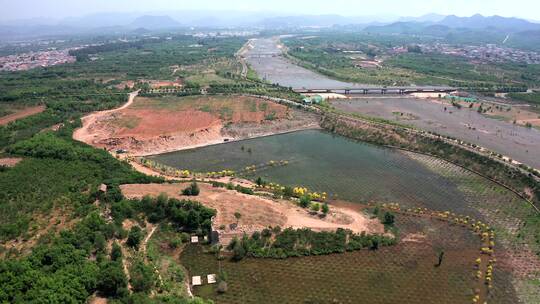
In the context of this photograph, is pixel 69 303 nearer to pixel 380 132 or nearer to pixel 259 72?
pixel 380 132

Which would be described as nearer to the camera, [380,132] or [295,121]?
[380,132]

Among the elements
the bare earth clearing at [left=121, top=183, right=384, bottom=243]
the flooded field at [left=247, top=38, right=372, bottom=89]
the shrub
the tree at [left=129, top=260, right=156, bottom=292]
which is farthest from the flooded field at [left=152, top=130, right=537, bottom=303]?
the flooded field at [left=247, top=38, right=372, bottom=89]

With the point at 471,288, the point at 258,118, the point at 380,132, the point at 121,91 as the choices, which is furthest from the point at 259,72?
the point at 471,288

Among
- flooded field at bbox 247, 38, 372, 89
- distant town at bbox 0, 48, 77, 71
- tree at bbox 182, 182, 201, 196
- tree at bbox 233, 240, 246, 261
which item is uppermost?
distant town at bbox 0, 48, 77, 71

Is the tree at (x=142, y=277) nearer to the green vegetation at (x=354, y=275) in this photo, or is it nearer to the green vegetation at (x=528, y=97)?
the green vegetation at (x=354, y=275)

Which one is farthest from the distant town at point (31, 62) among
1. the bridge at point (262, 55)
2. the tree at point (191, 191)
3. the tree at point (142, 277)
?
the tree at point (142, 277)

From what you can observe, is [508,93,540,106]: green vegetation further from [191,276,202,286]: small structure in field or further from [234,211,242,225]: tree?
[191,276,202,286]: small structure in field

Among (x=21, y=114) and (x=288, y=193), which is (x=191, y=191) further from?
(x=21, y=114)
